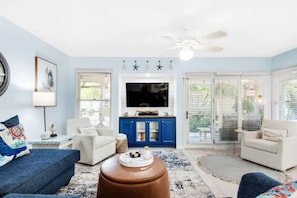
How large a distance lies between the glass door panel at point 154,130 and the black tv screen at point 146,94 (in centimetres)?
49

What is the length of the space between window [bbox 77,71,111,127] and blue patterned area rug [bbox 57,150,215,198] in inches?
62.5

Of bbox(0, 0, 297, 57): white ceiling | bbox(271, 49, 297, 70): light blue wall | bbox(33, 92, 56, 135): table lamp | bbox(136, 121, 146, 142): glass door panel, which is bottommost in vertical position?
bbox(136, 121, 146, 142): glass door panel

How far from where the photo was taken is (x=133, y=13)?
244cm

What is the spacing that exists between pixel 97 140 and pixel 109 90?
1.59m

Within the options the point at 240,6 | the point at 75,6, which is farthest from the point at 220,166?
the point at 75,6

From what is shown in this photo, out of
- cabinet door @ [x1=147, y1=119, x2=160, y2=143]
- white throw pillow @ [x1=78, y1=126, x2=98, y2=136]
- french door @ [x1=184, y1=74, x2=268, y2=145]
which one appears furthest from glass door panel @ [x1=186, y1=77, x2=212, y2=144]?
white throw pillow @ [x1=78, y1=126, x2=98, y2=136]

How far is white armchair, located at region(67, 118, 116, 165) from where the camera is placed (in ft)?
11.4

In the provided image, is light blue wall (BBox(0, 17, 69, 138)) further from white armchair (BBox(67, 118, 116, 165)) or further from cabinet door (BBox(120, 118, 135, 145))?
cabinet door (BBox(120, 118, 135, 145))

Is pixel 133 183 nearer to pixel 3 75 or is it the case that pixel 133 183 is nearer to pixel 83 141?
pixel 83 141

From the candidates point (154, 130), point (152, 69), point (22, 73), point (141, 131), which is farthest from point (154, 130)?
point (22, 73)

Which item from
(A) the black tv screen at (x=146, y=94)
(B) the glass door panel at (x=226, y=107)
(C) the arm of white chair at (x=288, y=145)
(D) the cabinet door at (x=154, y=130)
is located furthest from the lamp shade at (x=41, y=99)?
(C) the arm of white chair at (x=288, y=145)

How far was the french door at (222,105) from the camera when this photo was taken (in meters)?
4.81

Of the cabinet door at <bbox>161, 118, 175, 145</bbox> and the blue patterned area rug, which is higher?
the cabinet door at <bbox>161, 118, 175, 145</bbox>

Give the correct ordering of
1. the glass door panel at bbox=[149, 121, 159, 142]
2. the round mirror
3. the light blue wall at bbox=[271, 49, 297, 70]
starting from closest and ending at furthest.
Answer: the round mirror → the light blue wall at bbox=[271, 49, 297, 70] → the glass door panel at bbox=[149, 121, 159, 142]
